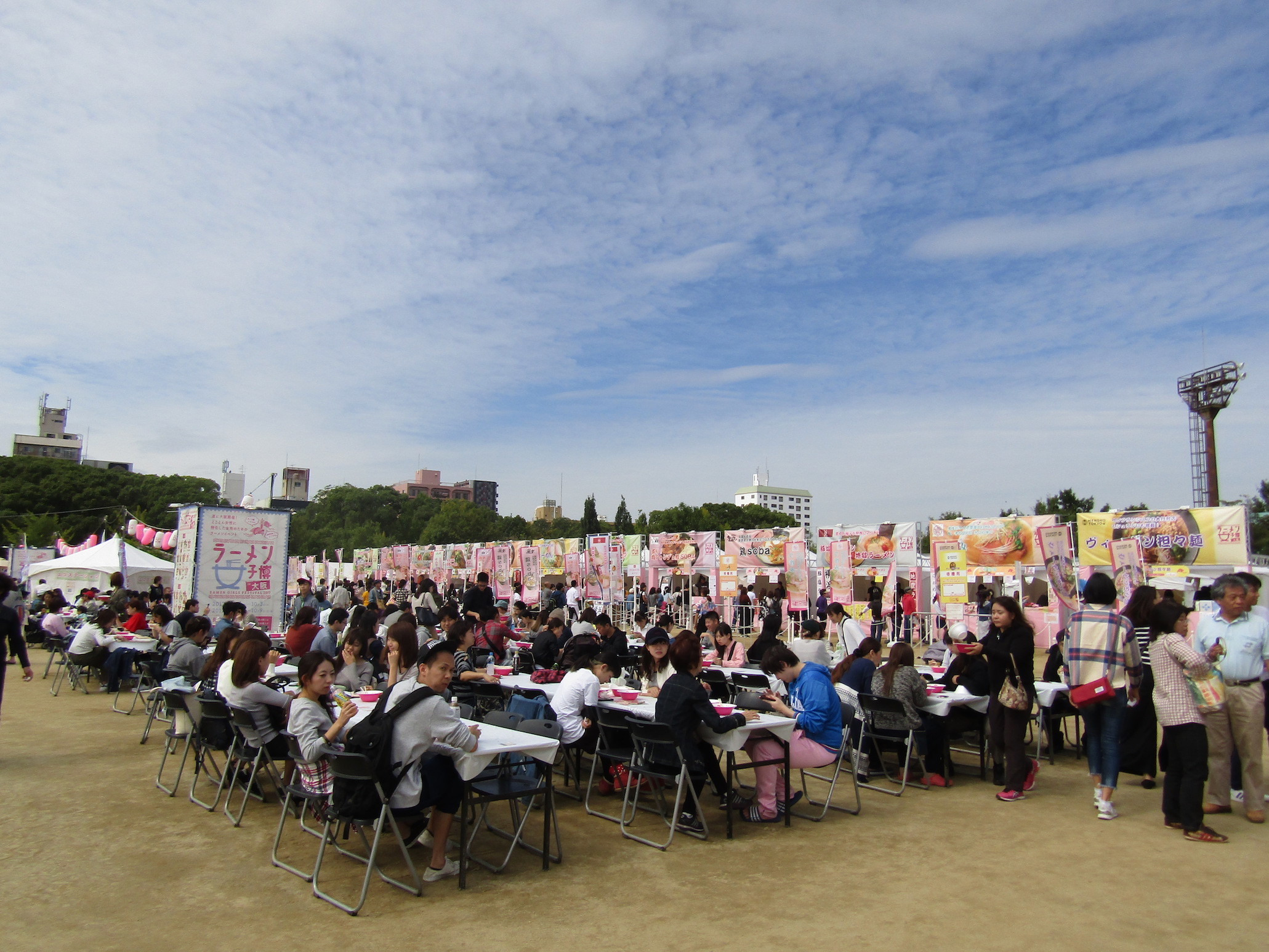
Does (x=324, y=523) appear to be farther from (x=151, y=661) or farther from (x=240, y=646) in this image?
(x=240, y=646)

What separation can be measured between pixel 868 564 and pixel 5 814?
13245 millimetres

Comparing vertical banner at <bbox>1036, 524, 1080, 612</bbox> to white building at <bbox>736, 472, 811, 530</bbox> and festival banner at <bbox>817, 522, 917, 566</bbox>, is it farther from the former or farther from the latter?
white building at <bbox>736, 472, 811, 530</bbox>

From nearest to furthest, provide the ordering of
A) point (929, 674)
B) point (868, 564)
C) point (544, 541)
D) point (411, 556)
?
point (929, 674) → point (868, 564) → point (544, 541) → point (411, 556)

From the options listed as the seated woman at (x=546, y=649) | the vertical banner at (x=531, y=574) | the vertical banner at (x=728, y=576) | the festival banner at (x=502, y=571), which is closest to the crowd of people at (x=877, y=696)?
the seated woman at (x=546, y=649)

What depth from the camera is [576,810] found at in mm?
5422

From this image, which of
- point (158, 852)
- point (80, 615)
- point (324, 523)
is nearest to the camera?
point (158, 852)

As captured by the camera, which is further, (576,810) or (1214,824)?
(576,810)

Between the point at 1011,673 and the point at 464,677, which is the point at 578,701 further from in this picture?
the point at 1011,673

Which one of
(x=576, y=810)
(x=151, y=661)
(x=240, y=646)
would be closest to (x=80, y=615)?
(x=151, y=661)

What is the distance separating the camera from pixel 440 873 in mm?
4047

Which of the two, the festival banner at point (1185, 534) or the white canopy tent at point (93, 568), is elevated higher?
the festival banner at point (1185, 534)

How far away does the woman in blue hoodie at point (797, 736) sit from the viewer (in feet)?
16.5

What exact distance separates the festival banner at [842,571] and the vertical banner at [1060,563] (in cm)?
347

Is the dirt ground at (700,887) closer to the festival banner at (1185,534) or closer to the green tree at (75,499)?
the festival banner at (1185,534)
